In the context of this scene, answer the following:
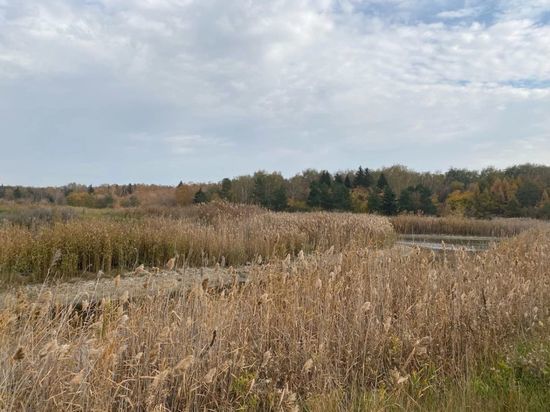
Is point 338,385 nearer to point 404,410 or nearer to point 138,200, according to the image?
point 404,410

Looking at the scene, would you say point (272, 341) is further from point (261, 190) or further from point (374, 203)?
point (261, 190)

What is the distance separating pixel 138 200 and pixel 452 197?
3746 cm

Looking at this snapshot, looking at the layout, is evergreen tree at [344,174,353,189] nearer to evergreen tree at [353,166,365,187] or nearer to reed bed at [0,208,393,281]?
evergreen tree at [353,166,365,187]

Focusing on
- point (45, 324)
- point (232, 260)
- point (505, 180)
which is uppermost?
point (505, 180)

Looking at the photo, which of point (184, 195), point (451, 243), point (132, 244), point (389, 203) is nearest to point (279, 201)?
point (184, 195)

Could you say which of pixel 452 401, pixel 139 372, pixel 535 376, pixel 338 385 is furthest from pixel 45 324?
pixel 535 376

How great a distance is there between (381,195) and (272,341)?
157ft

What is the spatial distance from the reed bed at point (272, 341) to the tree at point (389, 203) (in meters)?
42.7

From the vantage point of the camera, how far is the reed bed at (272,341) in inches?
103

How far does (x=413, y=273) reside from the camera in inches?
217

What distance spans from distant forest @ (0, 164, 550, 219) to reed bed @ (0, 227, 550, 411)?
114 feet

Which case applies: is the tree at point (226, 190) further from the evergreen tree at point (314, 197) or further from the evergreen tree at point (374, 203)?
the evergreen tree at point (374, 203)

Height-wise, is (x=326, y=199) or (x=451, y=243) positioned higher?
(x=326, y=199)

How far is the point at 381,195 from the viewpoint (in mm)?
50031
